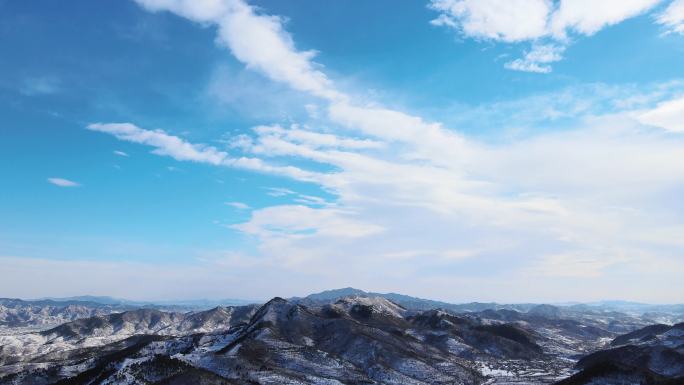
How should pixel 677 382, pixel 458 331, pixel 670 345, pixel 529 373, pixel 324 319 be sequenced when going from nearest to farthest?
pixel 677 382 → pixel 529 373 → pixel 670 345 → pixel 324 319 → pixel 458 331

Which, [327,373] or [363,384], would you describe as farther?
[327,373]

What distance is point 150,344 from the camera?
5374 inches

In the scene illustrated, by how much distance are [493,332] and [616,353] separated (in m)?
56.2

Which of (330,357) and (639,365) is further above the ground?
(330,357)

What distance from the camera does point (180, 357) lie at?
100938mm

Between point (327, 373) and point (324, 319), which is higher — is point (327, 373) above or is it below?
below

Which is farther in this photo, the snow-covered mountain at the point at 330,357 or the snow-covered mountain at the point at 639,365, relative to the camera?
the snow-covered mountain at the point at 330,357

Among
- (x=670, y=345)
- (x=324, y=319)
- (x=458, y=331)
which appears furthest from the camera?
(x=458, y=331)

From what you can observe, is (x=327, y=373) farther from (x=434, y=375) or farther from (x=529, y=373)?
(x=529, y=373)

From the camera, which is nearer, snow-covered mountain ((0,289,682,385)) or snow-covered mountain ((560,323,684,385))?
snow-covered mountain ((560,323,684,385))

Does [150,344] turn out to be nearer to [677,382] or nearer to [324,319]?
[324,319]

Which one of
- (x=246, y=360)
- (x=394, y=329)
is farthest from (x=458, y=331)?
(x=246, y=360)

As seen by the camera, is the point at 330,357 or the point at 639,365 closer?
the point at 330,357

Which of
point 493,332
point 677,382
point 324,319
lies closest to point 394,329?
point 324,319
